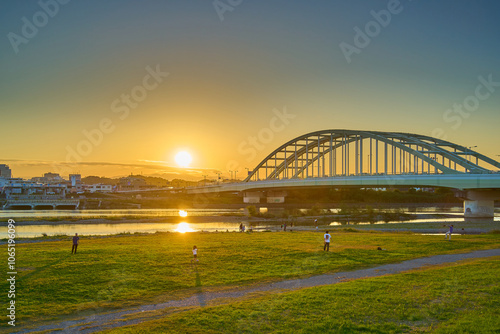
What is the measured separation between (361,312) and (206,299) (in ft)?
19.5

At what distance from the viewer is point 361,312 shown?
1334 centimetres

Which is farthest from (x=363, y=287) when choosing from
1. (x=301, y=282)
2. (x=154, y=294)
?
(x=154, y=294)

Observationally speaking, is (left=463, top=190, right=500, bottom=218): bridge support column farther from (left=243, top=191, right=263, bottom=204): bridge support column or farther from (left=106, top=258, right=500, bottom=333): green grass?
→ (left=243, top=191, right=263, bottom=204): bridge support column

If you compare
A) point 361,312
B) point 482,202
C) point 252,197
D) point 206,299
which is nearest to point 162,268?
point 206,299

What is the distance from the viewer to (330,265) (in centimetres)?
2238

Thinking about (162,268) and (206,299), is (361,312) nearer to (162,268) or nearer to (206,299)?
(206,299)

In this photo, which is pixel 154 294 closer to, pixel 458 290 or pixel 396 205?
pixel 458 290

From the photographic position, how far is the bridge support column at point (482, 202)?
6794cm

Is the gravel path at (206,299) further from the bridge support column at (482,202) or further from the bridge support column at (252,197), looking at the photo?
the bridge support column at (252,197)

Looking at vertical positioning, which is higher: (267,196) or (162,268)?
(267,196)

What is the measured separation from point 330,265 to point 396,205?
117 meters

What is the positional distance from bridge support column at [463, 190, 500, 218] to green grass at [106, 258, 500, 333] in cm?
5853

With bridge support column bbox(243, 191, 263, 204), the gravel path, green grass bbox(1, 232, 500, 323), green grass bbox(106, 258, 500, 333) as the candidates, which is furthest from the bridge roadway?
green grass bbox(106, 258, 500, 333)

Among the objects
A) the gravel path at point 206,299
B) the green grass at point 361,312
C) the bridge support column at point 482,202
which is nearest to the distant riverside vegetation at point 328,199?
the bridge support column at point 482,202
